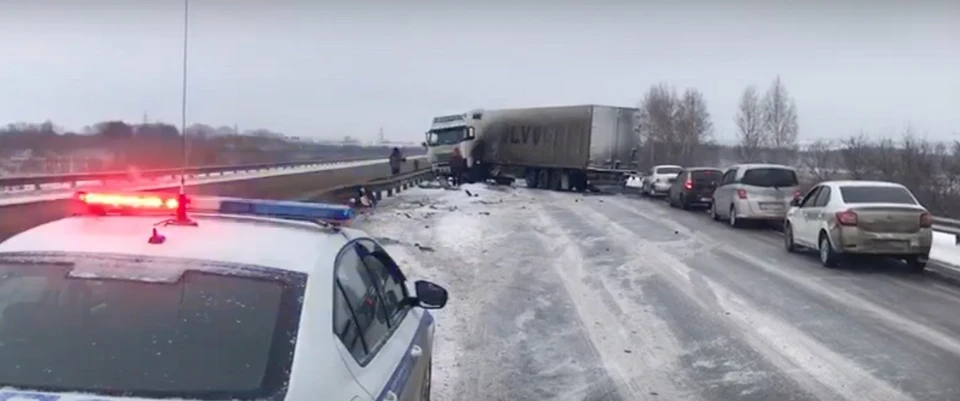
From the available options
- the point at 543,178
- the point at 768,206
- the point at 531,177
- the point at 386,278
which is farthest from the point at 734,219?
the point at 531,177

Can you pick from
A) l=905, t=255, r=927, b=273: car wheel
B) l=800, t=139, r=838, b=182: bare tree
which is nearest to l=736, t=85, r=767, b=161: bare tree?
l=800, t=139, r=838, b=182: bare tree

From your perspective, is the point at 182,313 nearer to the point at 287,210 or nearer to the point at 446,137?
the point at 287,210

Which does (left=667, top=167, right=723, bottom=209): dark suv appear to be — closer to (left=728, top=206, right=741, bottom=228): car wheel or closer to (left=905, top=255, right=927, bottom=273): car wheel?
(left=728, top=206, right=741, bottom=228): car wheel

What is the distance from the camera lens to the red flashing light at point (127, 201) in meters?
4.15

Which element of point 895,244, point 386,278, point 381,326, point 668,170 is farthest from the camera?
point 668,170

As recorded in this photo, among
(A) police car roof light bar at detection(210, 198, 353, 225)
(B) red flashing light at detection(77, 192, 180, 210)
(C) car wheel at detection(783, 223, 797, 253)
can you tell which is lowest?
(C) car wheel at detection(783, 223, 797, 253)

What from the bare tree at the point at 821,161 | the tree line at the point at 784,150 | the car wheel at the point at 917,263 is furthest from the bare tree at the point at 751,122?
the car wheel at the point at 917,263

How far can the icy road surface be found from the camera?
7.70m

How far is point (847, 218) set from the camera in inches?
614

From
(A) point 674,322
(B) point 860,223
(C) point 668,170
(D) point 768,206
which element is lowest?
(A) point 674,322

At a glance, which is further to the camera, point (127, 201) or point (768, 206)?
point (768, 206)

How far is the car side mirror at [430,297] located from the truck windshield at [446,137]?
45.3m

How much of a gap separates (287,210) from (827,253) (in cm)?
1344

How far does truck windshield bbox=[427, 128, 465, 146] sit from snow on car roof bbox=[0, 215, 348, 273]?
4648 centimetres
